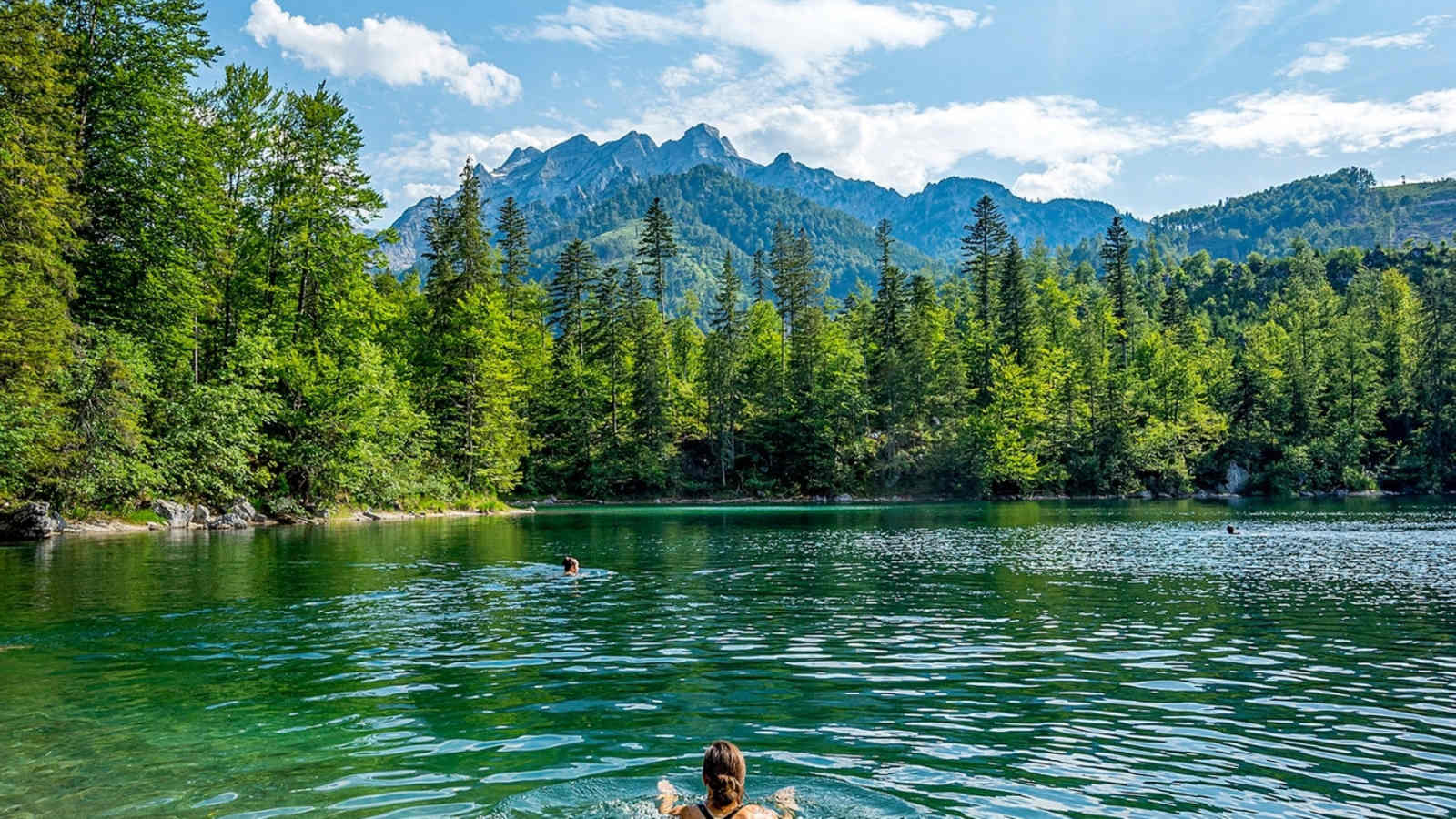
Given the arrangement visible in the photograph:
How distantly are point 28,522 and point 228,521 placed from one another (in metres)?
9.00

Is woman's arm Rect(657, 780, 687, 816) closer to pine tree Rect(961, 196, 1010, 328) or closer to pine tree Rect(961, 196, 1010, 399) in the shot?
pine tree Rect(961, 196, 1010, 399)

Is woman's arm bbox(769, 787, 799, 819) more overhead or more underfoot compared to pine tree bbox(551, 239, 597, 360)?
more underfoot

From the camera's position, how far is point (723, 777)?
669cm

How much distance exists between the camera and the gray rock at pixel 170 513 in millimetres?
39844

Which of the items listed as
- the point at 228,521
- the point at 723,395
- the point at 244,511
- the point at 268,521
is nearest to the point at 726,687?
the point at 228,521

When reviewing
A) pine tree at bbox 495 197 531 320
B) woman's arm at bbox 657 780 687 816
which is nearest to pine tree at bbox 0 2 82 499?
woman's arm at bbox 657 780 687 816

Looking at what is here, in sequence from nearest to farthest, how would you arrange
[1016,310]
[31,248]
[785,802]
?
[785,802], [31,248], [1016,310]

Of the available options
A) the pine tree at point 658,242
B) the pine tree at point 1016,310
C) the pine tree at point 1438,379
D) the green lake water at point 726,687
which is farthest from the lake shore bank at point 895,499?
the green lake water at point 726,687

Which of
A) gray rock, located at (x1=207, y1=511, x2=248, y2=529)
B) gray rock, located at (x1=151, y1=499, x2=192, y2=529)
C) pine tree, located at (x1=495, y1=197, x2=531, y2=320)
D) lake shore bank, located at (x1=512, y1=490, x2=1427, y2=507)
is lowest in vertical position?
lake shore bank, located at (x1=512, y1=490, x2=1427, y2=507)

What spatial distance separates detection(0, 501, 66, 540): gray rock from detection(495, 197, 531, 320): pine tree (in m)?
54.0

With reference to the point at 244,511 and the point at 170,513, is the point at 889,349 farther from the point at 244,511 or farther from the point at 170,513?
the point at 170,513

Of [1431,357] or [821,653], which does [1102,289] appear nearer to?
[1431,357]

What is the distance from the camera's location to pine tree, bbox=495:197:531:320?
86.9 metres

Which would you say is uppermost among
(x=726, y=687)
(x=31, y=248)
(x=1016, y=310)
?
(x=1016, y=310)
